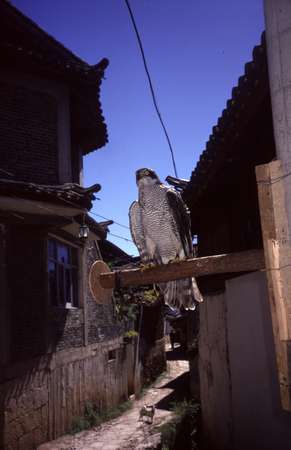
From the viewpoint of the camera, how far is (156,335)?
21047mm

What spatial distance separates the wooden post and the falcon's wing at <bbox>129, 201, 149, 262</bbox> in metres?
3.16

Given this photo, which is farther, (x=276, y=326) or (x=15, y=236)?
(x=15, y=236)

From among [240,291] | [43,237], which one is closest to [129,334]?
[43,237]

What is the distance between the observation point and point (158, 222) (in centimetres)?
539

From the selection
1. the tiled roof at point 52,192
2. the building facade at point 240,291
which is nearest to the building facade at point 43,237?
the tiled roof at point 52,192

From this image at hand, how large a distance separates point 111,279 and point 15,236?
599 cm

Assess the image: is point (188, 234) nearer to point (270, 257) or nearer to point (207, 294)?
point (207, 294)

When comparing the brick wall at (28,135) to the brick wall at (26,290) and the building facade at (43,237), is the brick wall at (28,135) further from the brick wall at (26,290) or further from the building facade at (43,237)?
the brick wall at (26,290)

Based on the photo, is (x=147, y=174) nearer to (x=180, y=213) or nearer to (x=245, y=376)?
(x=180, y=213)

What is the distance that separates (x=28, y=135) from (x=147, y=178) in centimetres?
555

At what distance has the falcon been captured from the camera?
511cm

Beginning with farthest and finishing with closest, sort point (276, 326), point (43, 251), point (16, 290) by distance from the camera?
point (43, 251), point (16, 290), point (276, 326)

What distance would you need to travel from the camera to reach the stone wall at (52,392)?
27.3 feet

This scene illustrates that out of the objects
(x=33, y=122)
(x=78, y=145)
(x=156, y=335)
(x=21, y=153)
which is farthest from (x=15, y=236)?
(x=156, y=335)
